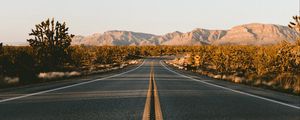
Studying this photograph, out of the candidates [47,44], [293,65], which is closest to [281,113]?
[47,44]

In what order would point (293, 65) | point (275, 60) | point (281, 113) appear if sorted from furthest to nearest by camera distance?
point (275, 60) < point (293, 65) < point (281, 113)

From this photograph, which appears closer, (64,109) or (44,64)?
(64,109)

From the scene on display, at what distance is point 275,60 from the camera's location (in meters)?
46.7

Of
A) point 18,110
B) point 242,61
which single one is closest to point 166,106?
point 18,110

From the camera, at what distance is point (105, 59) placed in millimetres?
91438

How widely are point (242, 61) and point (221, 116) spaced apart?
55817mm

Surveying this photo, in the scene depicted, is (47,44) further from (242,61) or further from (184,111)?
(242,61)

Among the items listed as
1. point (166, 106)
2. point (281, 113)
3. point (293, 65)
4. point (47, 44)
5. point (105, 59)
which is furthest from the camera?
point (105, 59)

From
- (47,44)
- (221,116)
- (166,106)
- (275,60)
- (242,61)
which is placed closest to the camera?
(221,116)

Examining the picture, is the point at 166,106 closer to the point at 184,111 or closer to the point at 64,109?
the point at 184,111

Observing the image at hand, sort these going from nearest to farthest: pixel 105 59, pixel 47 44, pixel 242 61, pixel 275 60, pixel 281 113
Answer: pixel 281 113 → pixel 47 44 → pixel 275 60 → pixel 242 61 → pixel 105 59

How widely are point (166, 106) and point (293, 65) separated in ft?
117

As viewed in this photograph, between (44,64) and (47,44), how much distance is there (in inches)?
74.7

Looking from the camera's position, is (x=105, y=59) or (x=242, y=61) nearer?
(x=242, y=61)
